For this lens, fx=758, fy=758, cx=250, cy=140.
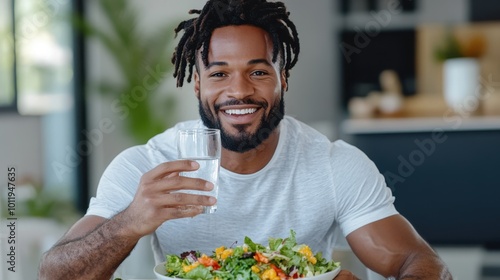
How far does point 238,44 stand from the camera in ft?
6.11

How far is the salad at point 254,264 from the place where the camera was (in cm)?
141

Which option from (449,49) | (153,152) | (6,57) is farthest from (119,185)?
(449,49)

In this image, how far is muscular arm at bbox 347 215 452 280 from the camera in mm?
1720

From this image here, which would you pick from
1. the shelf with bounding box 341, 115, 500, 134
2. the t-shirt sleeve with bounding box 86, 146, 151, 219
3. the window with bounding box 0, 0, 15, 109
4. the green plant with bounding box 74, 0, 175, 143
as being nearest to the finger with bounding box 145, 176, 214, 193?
the t-shirt sleeve with bounding box 86, 146, 151, 219

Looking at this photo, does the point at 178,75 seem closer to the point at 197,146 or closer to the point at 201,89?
the point at 201,89

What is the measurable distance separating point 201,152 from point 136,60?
3540 millimetres

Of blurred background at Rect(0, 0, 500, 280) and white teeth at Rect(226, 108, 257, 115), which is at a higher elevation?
white teeth at Rect(226, 108, 257, 115)

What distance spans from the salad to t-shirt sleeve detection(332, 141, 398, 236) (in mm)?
369

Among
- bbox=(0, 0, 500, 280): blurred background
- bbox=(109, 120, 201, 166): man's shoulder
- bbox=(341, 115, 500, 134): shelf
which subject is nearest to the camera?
bbox=(109, 120, 201, 166): man's shoulder

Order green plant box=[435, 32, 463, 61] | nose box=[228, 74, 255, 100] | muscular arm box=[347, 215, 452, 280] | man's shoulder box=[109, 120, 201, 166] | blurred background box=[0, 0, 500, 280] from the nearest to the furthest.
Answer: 1. muscular arm box=[347, 215, 452, 280]
2. nose box=[228, 74, 255, 100]
3. man's shoulder box=[109, 120, 201, 166]
4. blurred background box=[0, 0, 500, 280]
5. green plant box=[435, 32, 463, 61]

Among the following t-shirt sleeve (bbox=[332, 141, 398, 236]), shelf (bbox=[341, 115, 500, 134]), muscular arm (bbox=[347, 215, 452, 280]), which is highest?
t-shirt sleeve (bbox=[332, 141, 398, 236])

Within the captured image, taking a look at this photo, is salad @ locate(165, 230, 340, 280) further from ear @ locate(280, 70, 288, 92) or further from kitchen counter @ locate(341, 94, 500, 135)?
kitchen counter @ locate(341, 94, 500, 135)

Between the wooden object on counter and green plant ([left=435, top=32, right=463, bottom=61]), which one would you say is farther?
the wooden object on counter

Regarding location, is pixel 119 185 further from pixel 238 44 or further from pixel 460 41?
pixel 460 41
